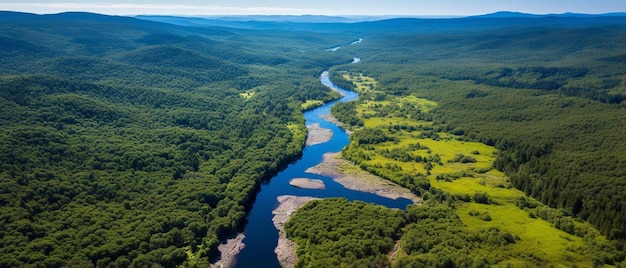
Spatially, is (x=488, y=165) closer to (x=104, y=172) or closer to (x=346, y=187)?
(x=346, y=187)

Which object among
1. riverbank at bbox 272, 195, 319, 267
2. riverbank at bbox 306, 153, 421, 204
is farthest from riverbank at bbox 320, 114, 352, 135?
riverbank at bbox 272, 195, 319, 267

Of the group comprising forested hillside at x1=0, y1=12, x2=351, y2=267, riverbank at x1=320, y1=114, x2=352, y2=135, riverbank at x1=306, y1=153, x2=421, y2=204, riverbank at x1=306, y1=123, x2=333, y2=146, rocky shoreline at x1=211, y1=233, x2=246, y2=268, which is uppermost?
forested hillside at x1=0, y1=12, x2=351, y2=267

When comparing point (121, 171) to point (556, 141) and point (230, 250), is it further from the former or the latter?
point (556, 141)

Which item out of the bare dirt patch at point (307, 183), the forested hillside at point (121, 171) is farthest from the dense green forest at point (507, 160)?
the forested hillside at point (121, 171)

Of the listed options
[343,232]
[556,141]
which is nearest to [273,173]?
[343,232]

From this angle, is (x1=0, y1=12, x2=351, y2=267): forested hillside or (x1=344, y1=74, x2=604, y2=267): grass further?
(x1=344, y1=74, x2=604, y2=267): grass

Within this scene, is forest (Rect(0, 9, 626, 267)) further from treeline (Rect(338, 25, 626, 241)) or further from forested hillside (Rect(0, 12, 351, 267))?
treeline (Rect(338, 25, 626, 241))
